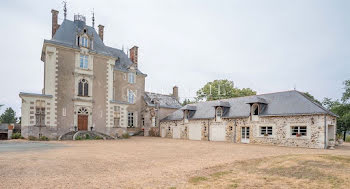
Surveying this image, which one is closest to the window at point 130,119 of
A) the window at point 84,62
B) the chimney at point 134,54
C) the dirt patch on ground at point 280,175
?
the chimney at point 134,54

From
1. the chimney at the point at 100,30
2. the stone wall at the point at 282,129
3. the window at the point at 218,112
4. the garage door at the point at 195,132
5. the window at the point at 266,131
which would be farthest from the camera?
the chimney at the point at 100,30

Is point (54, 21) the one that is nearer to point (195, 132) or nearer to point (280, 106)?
point (195, 132)

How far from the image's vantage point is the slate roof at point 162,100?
32.6 metres

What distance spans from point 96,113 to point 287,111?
18.2 meters

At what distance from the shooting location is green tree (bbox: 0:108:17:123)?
50469mm

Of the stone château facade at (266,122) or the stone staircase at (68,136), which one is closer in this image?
the stone château facade at (266,122)

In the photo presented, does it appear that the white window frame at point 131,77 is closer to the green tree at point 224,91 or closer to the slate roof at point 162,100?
the slate roof at point 162,100

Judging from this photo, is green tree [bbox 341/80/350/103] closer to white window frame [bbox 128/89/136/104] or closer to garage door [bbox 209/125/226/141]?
garage door [bbox 209/125/226/141]

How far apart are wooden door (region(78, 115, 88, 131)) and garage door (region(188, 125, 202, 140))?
11374 mm

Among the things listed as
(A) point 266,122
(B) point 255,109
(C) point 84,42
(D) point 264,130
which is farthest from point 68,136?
(A) point 266,122

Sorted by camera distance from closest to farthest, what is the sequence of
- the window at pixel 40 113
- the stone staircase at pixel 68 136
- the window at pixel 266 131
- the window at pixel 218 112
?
the window at pixel 266 131, the window at pixel 40 113, the stone staircase at pixel 68 136, the window at pixel 218 112

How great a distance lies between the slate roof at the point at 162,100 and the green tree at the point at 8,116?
37.0m

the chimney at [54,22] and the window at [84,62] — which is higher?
the chimney at [54,22]

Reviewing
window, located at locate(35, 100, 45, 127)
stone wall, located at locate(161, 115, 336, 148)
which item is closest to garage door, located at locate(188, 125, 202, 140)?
stone wall, located at locate(161, 115, 336, 148)
